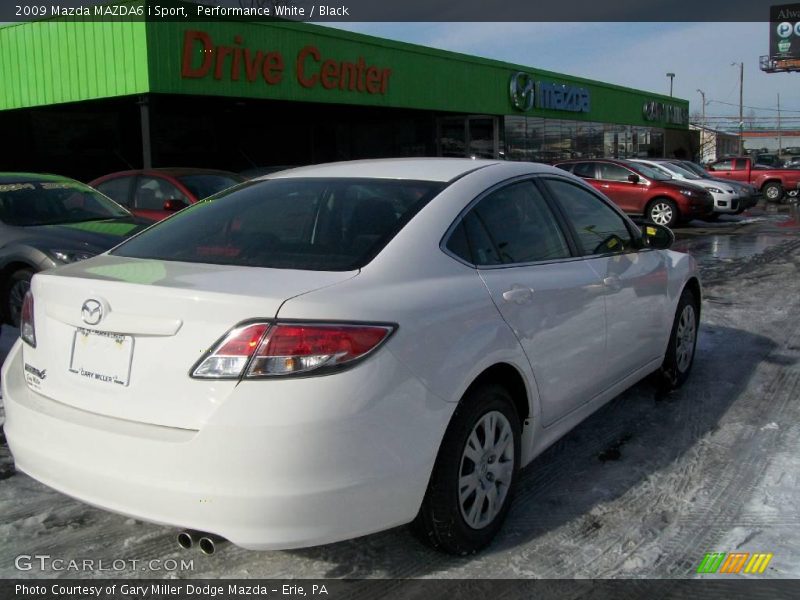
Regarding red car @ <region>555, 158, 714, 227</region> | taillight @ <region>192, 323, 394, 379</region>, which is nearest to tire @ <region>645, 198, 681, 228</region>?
red car @ <region>555, 158, 714, 227</region>

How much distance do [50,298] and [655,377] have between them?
12.9ft

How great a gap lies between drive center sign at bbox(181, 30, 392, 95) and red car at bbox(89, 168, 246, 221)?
20.9ft

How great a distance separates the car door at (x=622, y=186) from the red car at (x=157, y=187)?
10.9 m

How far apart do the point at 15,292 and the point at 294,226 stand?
4.21 meters

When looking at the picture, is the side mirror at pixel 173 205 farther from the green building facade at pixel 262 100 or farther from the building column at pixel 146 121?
the building column at pixel 146 121

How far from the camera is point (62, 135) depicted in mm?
21953

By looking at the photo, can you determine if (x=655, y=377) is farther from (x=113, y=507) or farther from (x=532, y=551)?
(x=113, y=507)

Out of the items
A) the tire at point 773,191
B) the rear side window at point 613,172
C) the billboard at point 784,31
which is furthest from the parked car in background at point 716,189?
the billboard at point 784,31

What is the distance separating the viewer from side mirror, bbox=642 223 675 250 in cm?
475

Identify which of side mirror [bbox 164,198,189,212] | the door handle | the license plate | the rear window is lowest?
the license plate

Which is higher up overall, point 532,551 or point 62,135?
point 62,135

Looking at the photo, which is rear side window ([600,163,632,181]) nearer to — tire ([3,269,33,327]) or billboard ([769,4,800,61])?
tire ([3,269,33,327])

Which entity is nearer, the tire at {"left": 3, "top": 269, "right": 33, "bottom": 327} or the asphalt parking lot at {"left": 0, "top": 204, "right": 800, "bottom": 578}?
the asphalt parking lot at {"left": 0, "top": 204, "right": 800, "bottom": 578}

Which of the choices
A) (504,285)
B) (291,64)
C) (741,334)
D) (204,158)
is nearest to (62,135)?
(204,158)
